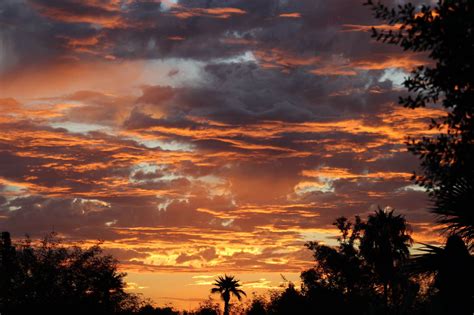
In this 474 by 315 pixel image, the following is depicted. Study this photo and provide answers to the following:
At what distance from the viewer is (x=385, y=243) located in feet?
201

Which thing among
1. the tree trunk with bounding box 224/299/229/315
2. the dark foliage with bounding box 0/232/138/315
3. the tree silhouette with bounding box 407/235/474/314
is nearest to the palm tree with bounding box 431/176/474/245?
the tree silhouette with bounding box 407/235/474/314

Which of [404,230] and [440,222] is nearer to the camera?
[440,222]

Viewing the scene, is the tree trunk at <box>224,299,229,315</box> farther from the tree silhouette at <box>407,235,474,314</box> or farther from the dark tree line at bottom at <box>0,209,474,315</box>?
the tree silhouette at <box>407,235,474,314</box>

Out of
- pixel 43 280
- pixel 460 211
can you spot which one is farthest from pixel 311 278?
pixel 460 211

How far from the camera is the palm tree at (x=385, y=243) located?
59.6 metres

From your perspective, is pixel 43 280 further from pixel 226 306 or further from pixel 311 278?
pixel 226 306

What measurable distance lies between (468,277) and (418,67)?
6701 mm

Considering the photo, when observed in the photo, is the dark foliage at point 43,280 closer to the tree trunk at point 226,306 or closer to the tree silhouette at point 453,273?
the tree silhouette at point 453,273

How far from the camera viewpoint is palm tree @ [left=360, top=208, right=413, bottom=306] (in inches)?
2346

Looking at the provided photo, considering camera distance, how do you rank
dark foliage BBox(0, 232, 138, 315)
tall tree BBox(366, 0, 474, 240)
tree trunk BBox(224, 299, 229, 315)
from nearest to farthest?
tall tree BBox(366, 0, 474, 240) < dark foliage BBox(0, 232, 138, 315) < tree trunk BBox(224, 299, 229, 315)

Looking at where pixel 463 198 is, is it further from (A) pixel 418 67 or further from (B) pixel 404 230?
(B) pixel 404 230

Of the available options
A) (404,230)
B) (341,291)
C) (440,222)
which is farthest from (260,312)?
(440,222)

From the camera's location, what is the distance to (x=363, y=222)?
7231 cm

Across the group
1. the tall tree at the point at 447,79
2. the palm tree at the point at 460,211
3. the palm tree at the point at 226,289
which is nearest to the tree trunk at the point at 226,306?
the palm tree at the point at 226,289
